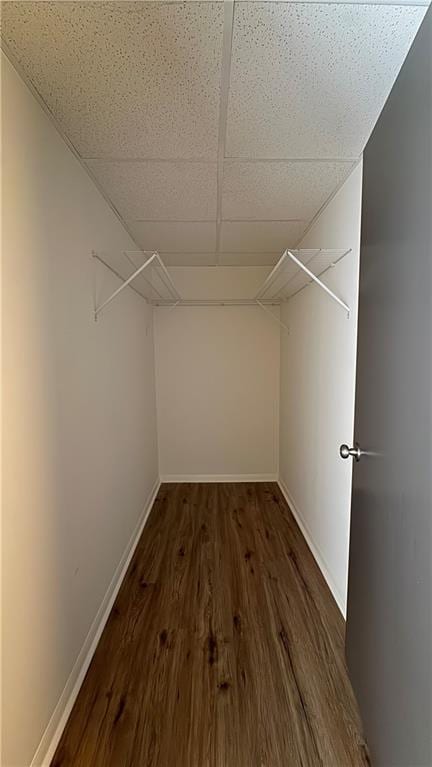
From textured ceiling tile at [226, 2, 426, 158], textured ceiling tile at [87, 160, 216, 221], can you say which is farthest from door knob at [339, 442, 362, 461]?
textured ceiling tile at [87, 160, 216, 221]

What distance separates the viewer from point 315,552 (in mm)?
2572

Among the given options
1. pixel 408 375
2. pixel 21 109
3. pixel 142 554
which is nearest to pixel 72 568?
pixel 142 554

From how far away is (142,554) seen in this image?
8.66ft

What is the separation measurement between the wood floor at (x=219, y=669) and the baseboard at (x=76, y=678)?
1.3 inches

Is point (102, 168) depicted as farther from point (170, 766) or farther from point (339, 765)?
point (339, 765)

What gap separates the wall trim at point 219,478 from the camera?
401cm

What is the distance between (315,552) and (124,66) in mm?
2689

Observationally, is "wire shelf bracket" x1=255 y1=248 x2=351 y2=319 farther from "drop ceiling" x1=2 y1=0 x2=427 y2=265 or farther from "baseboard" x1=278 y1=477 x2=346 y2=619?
"baseboard" x1=278 y1=477 x2=346 y2=619

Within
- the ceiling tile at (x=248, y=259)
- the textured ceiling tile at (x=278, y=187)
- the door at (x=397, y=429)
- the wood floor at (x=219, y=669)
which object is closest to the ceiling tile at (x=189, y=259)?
the ceiling tile at (x=248, y=259)

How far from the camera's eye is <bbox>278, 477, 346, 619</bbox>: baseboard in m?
2.09

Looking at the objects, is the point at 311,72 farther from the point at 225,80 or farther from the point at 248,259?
the point at 248,259

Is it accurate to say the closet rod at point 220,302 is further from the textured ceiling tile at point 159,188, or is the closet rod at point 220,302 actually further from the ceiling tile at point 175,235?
the textured ceiling tile at point 159,188

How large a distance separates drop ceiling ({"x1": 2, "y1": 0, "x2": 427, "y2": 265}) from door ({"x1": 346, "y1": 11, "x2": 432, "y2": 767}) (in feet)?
0.62

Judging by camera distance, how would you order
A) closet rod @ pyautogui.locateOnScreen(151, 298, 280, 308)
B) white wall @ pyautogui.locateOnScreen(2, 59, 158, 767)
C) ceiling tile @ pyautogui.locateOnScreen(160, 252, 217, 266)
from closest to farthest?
white wall @ pyautogui.locateOnScreen(2, 59, 158, 767) < ceiling tile @ pyautogui.locateOnScreen(160, 252, 217, 266) < closet rod @ pyautogui.locateOnScreen(151, 298, 280, 308)
